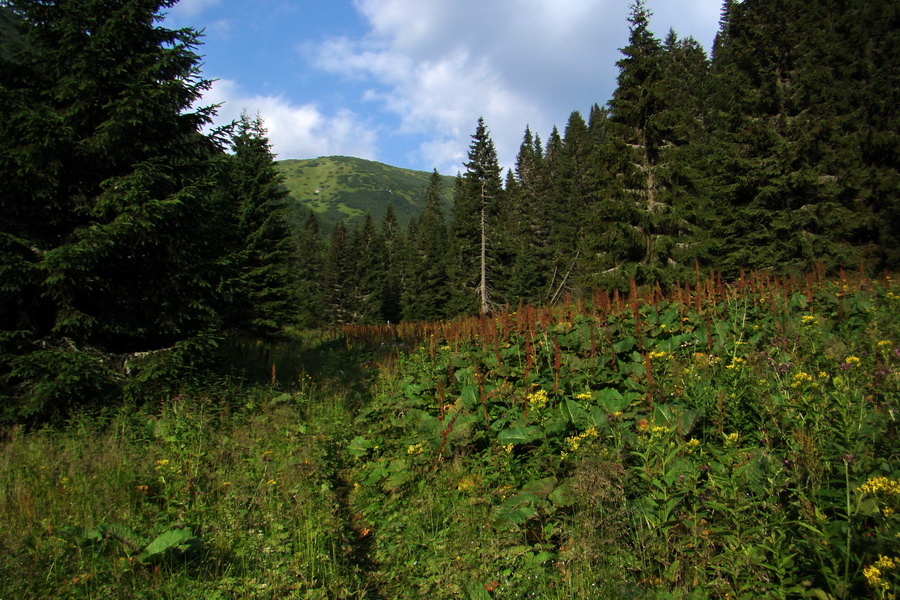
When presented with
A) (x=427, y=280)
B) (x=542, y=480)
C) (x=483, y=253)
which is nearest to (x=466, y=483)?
(x=542, y=480)

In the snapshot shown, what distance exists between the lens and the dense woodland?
18.8 ft

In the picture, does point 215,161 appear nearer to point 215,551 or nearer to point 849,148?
point 215,551

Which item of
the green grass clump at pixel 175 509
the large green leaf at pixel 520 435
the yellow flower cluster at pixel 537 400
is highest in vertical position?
the yellow flower cluster at pixel 537 400

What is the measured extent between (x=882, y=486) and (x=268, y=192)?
20267 mm

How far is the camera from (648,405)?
398 cm

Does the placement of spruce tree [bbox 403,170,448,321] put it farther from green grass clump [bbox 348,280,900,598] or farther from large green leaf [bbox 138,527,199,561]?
large green leaf [bbox 138,527,199,561]

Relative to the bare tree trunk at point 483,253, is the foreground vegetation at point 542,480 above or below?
below

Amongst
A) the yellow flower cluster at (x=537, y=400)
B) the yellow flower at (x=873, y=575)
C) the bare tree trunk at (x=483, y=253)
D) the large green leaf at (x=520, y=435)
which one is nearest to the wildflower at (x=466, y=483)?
the large green leaf at (x=520, y=435)

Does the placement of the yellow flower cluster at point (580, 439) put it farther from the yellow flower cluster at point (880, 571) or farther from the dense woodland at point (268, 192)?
the dense woodland at point (268, 192)

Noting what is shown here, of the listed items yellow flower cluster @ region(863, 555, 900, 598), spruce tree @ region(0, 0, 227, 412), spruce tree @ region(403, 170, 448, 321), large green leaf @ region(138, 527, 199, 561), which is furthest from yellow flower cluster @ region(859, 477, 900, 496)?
spruce tree @ region(403, 170, 448, 321)

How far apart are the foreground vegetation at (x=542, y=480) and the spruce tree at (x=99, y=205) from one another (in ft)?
2.85

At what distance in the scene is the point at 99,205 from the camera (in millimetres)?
5867

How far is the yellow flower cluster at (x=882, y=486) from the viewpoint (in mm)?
1792

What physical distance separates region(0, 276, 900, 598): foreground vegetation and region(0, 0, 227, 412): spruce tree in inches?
34.3
